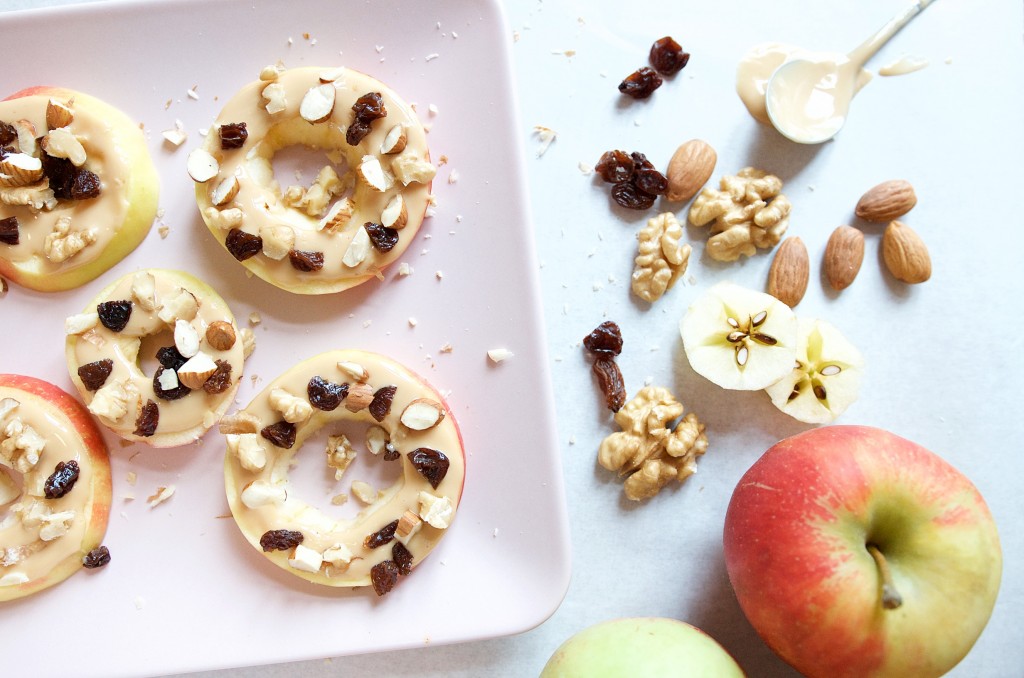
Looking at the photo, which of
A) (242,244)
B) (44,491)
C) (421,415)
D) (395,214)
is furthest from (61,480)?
(395,214)

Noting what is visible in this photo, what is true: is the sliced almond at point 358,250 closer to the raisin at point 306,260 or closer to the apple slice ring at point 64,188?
the raisin at point 306,260

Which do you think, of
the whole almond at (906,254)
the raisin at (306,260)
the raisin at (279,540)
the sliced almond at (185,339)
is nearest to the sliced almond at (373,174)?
the raisin at (306,260)

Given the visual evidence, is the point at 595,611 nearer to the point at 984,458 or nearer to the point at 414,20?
the point at 984,458

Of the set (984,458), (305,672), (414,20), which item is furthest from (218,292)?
(984,458)

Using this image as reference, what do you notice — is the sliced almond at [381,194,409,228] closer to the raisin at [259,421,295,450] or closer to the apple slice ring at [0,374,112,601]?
the raisin at [259,421,295,450]

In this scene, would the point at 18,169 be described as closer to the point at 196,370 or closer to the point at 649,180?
the point at 196,370

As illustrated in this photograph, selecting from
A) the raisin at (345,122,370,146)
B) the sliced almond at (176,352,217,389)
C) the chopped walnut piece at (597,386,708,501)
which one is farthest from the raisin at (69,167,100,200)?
the chopped walnut piece at (597,386,708,501)
